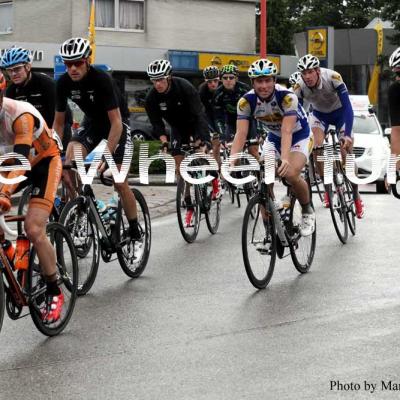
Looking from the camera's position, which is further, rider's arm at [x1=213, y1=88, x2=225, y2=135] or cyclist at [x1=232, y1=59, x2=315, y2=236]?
rider's arm at [x1=213, y1=88, x2=225, y2=135]

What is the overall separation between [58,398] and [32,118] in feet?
6.58

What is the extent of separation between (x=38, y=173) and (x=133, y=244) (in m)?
2.54

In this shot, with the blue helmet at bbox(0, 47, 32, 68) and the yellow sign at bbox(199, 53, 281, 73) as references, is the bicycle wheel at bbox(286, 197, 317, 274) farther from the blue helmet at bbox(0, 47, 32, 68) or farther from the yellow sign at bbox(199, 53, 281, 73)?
the yellow sign at bbox(199, 53, 281, 73)

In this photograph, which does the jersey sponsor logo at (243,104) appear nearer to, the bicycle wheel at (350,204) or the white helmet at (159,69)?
the white helmet at (159,69)

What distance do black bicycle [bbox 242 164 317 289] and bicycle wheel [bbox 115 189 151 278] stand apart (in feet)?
4.03

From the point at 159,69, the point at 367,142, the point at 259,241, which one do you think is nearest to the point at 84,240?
the point at 259,241

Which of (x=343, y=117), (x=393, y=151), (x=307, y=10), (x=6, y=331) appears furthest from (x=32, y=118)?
(x=307, y=10)

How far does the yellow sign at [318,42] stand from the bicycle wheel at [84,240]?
87.6 ft

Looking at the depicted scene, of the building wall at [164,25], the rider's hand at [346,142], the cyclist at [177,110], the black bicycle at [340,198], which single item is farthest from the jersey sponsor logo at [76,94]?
the building wall at [164,25]

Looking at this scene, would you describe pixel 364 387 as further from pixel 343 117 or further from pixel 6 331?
pixel 343 117

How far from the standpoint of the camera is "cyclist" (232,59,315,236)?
8.80 m

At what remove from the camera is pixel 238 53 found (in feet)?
143

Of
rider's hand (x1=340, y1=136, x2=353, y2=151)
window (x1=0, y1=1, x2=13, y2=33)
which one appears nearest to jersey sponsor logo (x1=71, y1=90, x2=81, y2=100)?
rider's hand (x1=340, y1=136, x2=353, y2=151)

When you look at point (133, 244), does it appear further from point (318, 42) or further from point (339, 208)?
point (318, 42)
